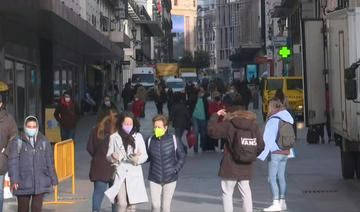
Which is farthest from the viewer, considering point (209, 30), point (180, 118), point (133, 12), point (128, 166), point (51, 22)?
point (209, 30)

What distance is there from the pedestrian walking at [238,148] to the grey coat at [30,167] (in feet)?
6.49

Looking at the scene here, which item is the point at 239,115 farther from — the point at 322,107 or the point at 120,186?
the point at 322,107

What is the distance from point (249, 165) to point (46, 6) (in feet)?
34.1

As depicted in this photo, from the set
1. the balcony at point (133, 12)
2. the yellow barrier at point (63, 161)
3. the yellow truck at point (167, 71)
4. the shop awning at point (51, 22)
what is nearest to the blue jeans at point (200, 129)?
the shop awning at point (51, 22)

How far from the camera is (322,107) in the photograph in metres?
13.5

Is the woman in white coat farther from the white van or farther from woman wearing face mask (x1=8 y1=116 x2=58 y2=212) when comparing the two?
the white van

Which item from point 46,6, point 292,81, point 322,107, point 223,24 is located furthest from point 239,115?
point 223,24

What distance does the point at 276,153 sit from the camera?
35.7 feet

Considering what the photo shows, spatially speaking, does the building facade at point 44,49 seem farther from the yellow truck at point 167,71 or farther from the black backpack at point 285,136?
the yellow truck at point 167,71

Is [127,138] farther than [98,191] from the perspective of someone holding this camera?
No

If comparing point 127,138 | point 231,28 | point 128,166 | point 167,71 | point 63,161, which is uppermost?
point 231,28

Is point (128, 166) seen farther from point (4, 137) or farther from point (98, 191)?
point (4, 137)

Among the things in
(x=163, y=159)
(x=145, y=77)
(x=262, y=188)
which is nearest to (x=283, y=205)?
(x=262, y=188)

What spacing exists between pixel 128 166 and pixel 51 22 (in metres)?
13.6
